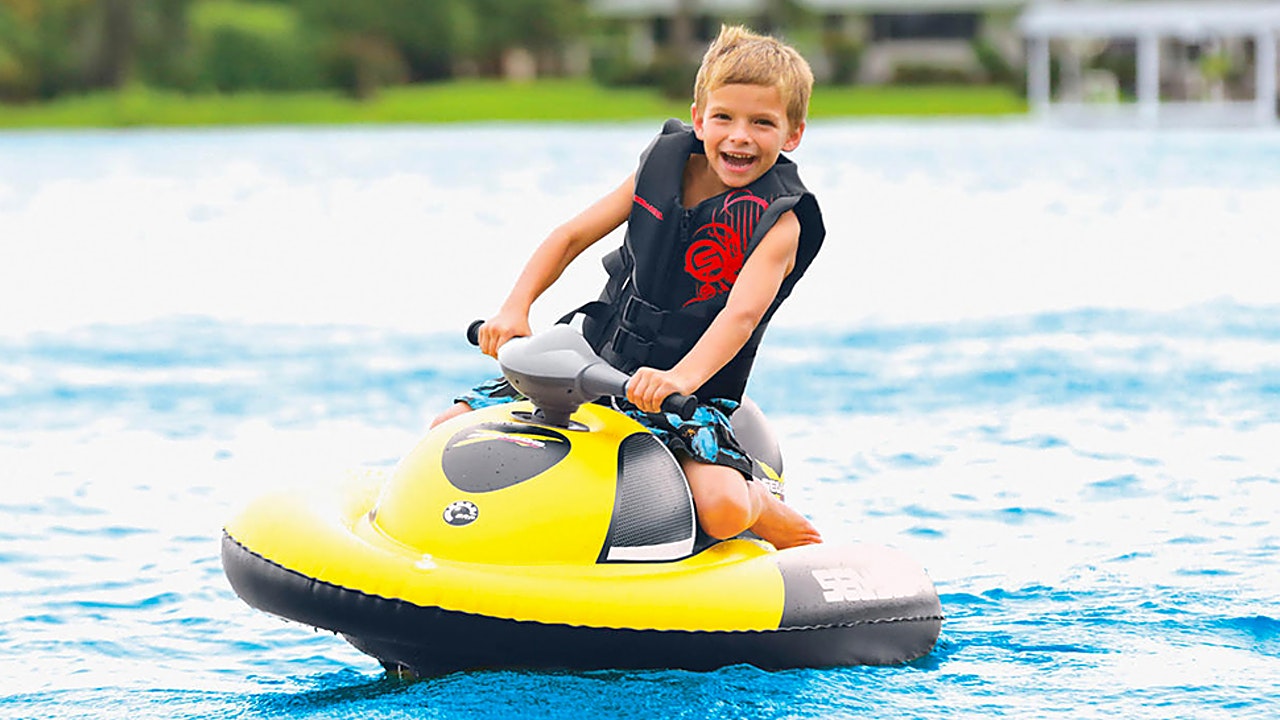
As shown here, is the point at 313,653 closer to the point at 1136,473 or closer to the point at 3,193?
the point at 1136,473

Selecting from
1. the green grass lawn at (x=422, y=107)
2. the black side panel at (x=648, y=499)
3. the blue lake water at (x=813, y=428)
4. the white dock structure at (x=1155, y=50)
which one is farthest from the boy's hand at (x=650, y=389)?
the green grass lawn at (x=422, y=107)

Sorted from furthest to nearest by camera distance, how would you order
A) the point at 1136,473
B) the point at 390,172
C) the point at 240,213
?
1. the point at 390,172
2. the point at 240,213
3. the point at 1136,473

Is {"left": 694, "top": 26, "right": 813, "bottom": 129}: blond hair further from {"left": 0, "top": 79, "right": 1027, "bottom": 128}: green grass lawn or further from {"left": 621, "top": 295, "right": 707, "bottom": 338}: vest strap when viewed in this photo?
{"left": 0, "top": 79, "right": 1027, "bottom": 128}: green grass lawn

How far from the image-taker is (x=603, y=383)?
3.89 meters

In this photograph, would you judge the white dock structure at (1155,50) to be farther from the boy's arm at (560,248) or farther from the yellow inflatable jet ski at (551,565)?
the yellow inflatable jet ski at (551,565)

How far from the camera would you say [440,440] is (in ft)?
13.2

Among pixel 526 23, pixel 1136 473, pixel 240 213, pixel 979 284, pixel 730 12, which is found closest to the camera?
pixel 1136 473

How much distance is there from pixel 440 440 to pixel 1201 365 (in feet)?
19.6

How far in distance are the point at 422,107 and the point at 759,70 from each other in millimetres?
Answer: 39015

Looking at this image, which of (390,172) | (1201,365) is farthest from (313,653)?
(390,172)

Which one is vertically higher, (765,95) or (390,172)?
(765,95)

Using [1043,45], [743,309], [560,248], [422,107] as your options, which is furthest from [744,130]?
[422,107]

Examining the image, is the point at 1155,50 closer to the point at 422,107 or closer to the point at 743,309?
the point at 422,107

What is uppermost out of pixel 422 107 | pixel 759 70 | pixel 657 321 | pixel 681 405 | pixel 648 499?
pixel 759 70
